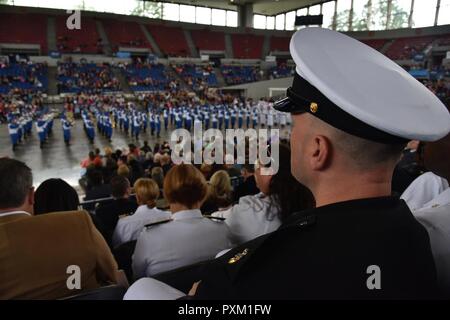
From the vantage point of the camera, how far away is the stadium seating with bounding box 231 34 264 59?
40219 mm

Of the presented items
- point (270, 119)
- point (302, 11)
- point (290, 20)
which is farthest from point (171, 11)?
point (270, 119)

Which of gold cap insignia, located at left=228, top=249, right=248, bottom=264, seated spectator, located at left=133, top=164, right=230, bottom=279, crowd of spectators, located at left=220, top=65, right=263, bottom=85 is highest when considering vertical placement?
crowd of spectators, located at left=220, top=65, right=263, bottom=85

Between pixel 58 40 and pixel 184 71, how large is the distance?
11153 millimetres

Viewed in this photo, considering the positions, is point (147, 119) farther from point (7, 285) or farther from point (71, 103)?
point (7, 285)

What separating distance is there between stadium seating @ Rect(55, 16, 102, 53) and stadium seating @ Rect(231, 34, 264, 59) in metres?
15.1

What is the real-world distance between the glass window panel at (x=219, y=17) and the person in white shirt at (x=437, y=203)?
42558 millimetres

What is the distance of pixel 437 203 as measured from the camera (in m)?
1.54

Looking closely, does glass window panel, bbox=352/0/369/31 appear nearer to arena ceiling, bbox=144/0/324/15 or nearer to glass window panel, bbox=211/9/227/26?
arena ceiling, bbox=144/0/324/15

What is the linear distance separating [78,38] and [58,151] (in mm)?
24262

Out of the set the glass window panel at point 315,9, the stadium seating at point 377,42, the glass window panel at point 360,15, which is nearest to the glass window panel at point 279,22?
the glass window panel at point 315,9

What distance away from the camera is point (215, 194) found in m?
3.61

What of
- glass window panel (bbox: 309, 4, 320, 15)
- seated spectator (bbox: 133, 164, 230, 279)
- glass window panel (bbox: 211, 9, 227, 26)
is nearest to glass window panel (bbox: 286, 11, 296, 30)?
glass window panel (bbox: 309, 4, 320, 15)

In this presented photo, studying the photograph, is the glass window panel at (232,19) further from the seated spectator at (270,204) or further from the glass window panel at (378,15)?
Answer: the seated spectator at (270,204)

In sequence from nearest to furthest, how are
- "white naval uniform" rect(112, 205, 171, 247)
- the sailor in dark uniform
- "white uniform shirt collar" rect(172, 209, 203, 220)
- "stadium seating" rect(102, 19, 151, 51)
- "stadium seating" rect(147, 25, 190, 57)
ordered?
the sailor in dark uniform < "white uniform shirt collar" rect(172, 209, 203, 220) < "white naval uniform" rect(112, 205, 171, 247) < "stadium seating" rect(102, 19, 151, 51) < "stadium seating" rect(147, 25, 190, 57)
